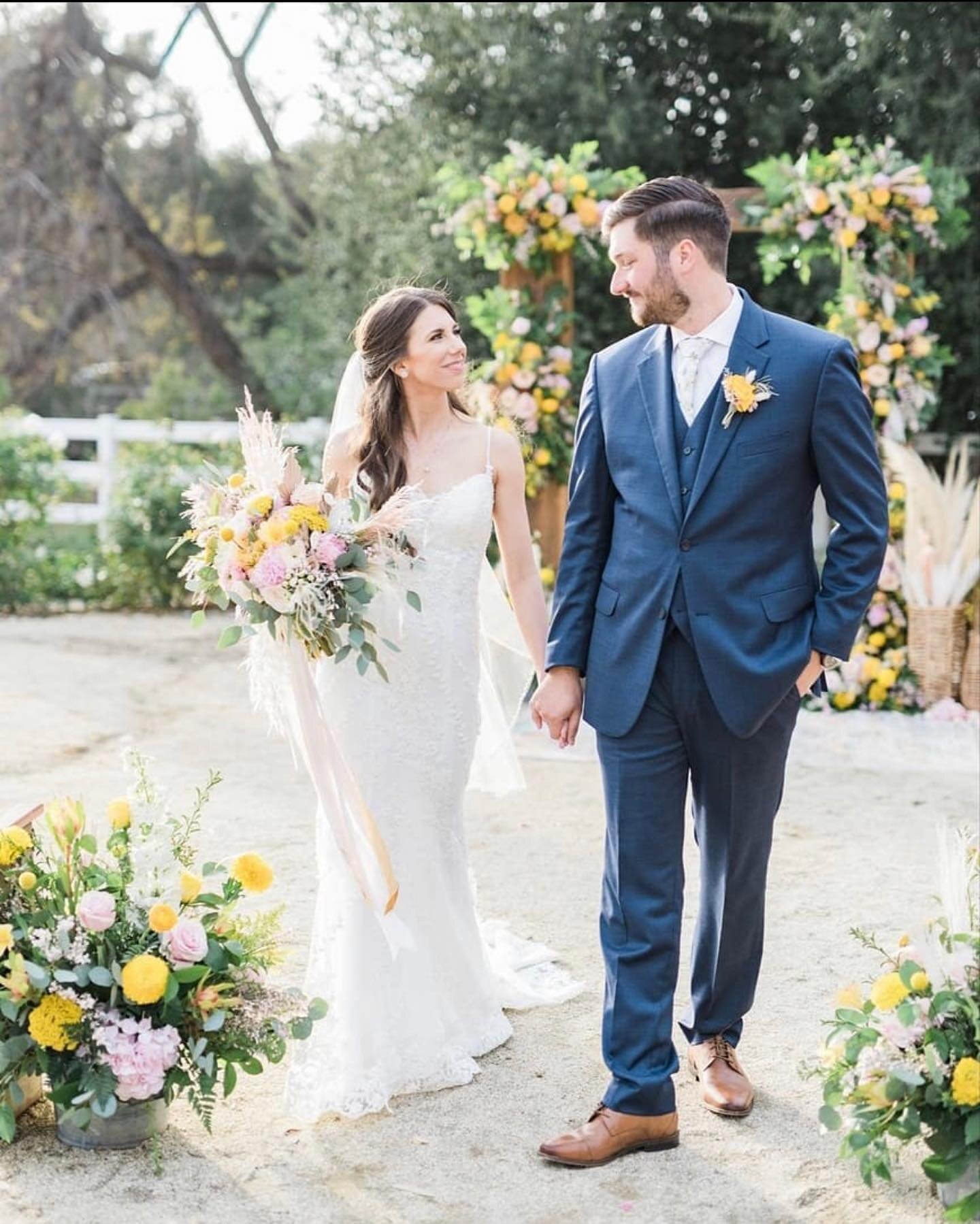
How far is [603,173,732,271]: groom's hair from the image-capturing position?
3121 millimetres

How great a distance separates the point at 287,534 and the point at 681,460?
887mm

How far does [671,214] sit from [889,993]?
1.68 m

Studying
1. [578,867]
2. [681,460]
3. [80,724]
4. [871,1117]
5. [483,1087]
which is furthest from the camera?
[80,724]

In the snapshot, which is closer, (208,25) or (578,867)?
(578,867)

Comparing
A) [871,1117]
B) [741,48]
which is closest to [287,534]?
[871,1117]

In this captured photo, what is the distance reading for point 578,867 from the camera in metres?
5.34

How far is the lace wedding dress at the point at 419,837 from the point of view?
360 centimetres

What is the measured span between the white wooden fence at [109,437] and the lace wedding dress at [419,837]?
809 cm

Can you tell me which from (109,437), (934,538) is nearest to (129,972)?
(934,538)

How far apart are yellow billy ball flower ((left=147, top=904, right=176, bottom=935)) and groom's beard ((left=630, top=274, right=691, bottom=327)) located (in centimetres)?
161

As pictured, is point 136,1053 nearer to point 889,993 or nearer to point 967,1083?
point 889,993

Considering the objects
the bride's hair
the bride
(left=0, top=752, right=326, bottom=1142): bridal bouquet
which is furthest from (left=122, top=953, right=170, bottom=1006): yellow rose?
the bride's hair

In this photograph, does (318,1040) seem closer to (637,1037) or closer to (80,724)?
(637,1037)

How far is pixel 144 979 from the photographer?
119 inches
